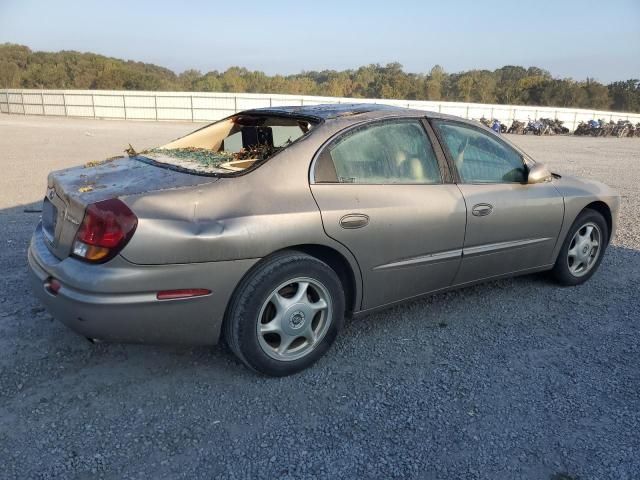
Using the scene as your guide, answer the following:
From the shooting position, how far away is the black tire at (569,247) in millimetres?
4141

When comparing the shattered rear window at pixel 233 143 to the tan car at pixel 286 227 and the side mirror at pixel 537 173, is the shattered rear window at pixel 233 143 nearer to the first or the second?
the tan car at pixel 286 227

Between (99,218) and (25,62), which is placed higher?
(25,62)

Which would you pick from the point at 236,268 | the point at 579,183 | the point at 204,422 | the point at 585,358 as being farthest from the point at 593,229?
the point at 204,422

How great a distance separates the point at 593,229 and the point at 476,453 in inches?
115

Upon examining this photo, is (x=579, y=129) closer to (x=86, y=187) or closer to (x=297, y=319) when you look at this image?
(x=297, y=319)

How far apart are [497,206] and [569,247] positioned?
112cm

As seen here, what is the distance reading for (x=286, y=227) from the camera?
8.50 feet

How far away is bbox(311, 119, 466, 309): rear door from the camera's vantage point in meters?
2.85

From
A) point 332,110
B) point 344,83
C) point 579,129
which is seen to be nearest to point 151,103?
point 579,129

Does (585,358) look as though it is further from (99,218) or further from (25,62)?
(25,62)

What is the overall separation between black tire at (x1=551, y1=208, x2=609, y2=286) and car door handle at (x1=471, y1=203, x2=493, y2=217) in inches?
43.1

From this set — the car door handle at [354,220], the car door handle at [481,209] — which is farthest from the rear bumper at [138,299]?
the car door handle at [481,209]

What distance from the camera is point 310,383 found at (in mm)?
2764

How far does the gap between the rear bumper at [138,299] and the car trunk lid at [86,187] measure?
0.16 meters
